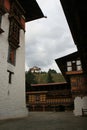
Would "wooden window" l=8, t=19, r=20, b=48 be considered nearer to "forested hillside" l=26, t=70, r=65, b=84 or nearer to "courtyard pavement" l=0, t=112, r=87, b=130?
"courtyard pavement" l=0, t=112, r=87, b=130

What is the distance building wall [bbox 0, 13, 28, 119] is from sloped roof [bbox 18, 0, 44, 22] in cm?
574

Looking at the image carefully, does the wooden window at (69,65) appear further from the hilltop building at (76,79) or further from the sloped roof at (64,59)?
the sloped roof at (64,59)

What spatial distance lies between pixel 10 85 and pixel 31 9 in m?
11.8

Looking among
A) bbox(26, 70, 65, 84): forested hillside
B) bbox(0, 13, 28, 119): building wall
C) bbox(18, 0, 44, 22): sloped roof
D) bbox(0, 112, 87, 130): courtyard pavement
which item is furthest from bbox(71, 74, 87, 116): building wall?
bbox(26, 70, 65, 84): forested hillside

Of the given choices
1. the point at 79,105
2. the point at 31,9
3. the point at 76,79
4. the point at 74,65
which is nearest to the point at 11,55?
the point at 31,9

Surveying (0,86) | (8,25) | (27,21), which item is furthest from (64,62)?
(0,86)

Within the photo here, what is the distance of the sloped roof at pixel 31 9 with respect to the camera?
22244mm

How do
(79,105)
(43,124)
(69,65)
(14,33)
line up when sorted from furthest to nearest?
(69,65), (79,105), (14,33), (43,124)

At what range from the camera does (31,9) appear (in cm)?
2320

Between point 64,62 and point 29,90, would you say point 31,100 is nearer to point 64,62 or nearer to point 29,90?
point 29,90

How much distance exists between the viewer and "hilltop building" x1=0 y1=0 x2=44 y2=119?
1538 centimetres

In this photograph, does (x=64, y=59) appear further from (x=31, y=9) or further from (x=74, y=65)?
(x=31, y=9)

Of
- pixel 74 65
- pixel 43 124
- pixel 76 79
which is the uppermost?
pixel 74 65

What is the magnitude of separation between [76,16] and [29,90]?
112 feet
